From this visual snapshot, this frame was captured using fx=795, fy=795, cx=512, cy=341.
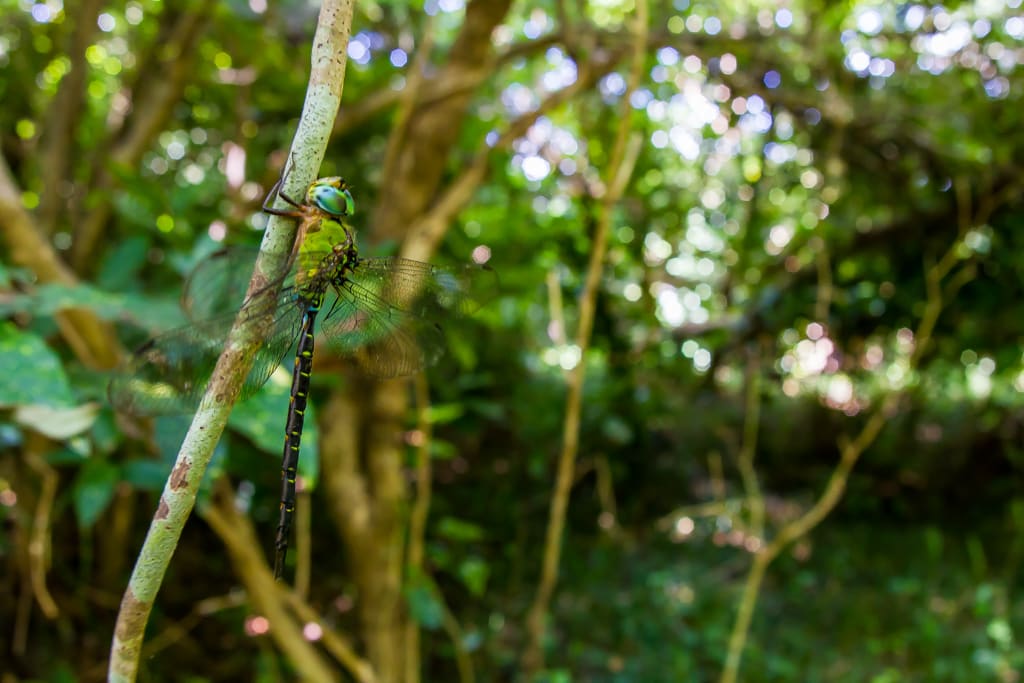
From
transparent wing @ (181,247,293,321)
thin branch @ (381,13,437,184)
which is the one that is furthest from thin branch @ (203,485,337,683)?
thin branch @ (381,13,437,184)

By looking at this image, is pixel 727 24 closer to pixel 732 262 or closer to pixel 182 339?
→ pixel 732 262

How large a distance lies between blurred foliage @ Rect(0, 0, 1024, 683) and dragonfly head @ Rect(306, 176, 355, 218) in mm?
1091

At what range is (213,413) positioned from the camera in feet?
1.68

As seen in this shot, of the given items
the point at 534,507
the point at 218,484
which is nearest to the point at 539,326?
the point at 534,507

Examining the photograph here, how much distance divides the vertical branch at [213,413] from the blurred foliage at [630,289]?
1.34m

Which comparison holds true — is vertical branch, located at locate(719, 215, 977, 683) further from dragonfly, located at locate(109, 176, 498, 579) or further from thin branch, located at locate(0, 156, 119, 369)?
thin branch, located at locate(0, 156, 119, 369)

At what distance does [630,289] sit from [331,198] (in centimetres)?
214

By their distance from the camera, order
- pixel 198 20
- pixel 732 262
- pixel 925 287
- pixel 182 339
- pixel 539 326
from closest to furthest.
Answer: pixel 182 339 < pixel 198 20 < pixel 925 287 < pixel 732 262 < pixel 539 326

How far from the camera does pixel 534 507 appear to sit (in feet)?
10.4

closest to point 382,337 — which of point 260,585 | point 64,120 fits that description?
point 260,585

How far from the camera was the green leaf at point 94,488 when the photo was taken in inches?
55.8

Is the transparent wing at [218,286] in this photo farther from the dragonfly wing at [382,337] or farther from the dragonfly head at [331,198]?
the dragonfly head at [331,198]

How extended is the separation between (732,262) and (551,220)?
0.87m

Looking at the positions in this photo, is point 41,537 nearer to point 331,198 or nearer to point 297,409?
point 297,409
